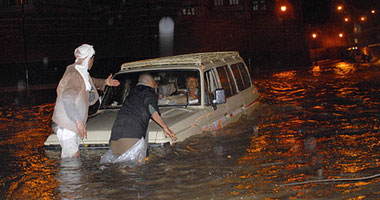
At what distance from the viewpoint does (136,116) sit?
6766mm

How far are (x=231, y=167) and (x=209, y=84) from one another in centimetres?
213

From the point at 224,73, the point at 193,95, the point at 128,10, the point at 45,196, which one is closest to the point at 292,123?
the point at 224,73

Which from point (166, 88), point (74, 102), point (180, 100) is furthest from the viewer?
point (166, 88)

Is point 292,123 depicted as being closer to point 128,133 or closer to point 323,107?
point 323,107

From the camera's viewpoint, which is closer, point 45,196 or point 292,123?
Answer: point 45,196

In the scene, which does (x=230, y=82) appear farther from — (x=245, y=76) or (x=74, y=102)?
(x=74, y=102)

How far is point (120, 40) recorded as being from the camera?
134 feet

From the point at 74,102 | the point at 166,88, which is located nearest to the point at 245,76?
the point at 166,88

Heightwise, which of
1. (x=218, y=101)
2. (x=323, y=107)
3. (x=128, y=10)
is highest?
(x=128, y=10)

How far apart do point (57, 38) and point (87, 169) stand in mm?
32304

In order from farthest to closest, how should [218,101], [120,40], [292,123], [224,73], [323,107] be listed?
1. [120,40]
2. [323,107]
3. [292,123]
4. [224,73]
5. [218,101]

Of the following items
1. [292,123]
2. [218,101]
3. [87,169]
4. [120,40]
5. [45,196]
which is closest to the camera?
[45,196]

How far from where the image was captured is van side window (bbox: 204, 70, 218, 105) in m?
8.50

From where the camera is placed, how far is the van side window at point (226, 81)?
952 centimetres
